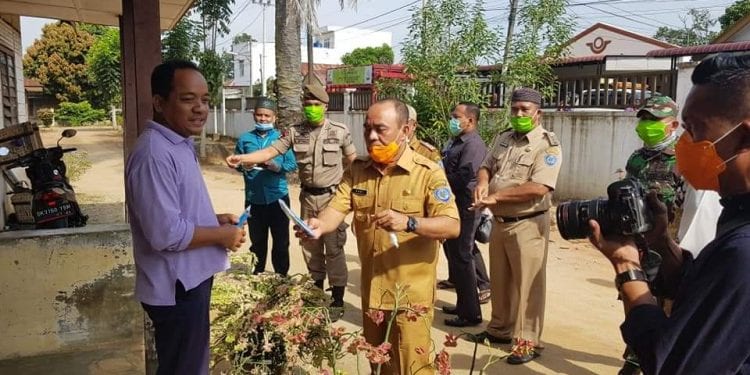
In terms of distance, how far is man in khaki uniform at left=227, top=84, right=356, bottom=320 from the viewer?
16.3ft

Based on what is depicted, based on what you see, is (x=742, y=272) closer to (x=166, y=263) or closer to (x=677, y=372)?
(x=677, y=372)

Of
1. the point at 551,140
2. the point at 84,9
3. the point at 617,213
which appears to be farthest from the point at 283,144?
the point at 617,213

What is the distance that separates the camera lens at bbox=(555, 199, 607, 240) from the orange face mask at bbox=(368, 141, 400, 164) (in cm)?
106

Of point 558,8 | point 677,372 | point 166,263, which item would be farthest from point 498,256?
point 558,8

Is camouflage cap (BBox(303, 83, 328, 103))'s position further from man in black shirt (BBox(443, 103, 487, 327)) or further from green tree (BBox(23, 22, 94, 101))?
green tree (BBox(23, 22, 94, 101))

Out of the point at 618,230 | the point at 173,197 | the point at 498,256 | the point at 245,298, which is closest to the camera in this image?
the point at 618,230

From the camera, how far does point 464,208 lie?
5000 millimetres

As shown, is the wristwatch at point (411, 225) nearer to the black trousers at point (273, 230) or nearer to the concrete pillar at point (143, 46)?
the concrete pillar at point (143, 46)

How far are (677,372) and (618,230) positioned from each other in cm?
42

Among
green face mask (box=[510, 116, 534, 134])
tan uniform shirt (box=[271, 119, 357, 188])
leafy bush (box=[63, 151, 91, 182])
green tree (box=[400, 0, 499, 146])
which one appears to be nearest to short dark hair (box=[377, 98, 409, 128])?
green face mask (box=[510, 116, 534, 134])

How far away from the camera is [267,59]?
177ft

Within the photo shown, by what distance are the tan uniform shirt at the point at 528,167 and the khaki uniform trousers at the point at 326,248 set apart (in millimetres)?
1490

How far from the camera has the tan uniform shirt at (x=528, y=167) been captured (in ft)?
13.0

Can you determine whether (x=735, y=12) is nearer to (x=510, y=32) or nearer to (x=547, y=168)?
(x=510, y=32)
